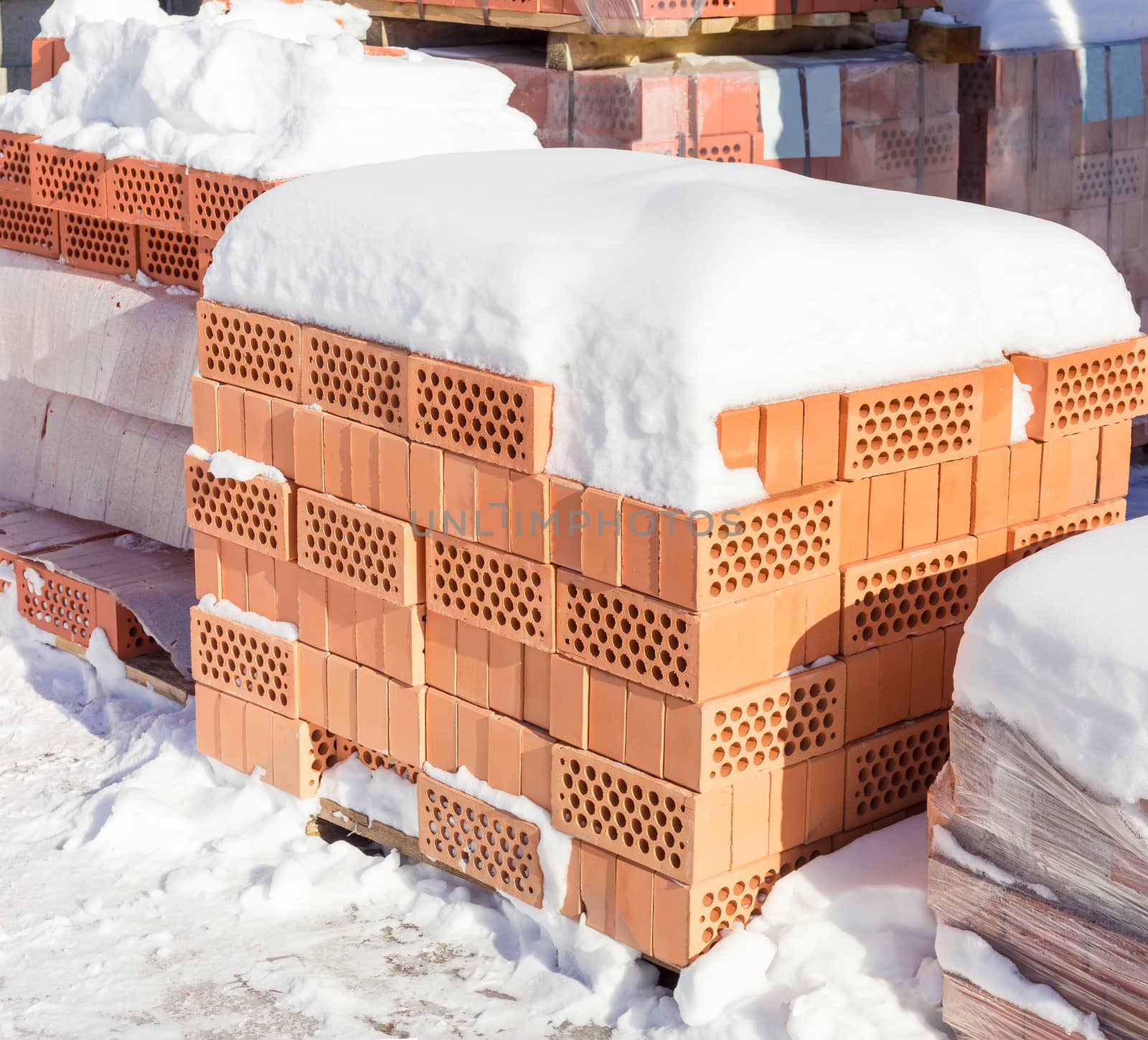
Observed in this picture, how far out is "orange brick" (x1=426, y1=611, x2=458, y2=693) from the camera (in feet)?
16.5

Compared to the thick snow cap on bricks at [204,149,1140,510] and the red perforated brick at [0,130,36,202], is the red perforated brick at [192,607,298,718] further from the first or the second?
the red perforated brick at [0,130,36,202]

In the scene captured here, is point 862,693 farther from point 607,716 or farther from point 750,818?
point 607,716

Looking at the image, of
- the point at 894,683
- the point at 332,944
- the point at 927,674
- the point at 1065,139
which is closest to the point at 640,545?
the point at 894,683

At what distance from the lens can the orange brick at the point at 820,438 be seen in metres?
4.38

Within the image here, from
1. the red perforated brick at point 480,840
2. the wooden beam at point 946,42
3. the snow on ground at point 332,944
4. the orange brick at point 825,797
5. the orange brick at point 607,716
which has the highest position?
the wooden beam at point 946,42

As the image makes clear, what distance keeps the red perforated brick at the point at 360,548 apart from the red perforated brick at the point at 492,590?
6 cm

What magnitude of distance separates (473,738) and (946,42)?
525 centimetres

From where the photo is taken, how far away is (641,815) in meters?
4.52

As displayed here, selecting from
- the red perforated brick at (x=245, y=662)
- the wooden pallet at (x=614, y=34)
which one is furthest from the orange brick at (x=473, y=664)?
the wooden pallet at (x=614, y=34)

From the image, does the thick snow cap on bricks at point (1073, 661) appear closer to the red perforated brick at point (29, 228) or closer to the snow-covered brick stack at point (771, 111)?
the snow-covered brick stack at point (771, 111)

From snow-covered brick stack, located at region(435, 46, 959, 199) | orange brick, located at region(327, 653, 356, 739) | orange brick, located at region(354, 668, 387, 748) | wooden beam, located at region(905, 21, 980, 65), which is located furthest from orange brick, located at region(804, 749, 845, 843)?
wooden beam, located at region(905, 21, 980, 65)

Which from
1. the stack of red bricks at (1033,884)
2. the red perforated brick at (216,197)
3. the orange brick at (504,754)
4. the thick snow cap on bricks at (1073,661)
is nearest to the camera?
the thick snow cap on bricks at (1073,661)

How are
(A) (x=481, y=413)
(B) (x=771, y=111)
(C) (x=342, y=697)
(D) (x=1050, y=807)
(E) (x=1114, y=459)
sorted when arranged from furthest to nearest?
(B) (x=771, y=111) → (C) (x=342, y=697) → (E) (x=1114, y=459) → (A) (x=481, y=413) → (D) (x=1050, y=807)

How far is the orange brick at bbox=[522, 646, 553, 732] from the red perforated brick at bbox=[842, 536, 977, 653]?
0.79 meters
